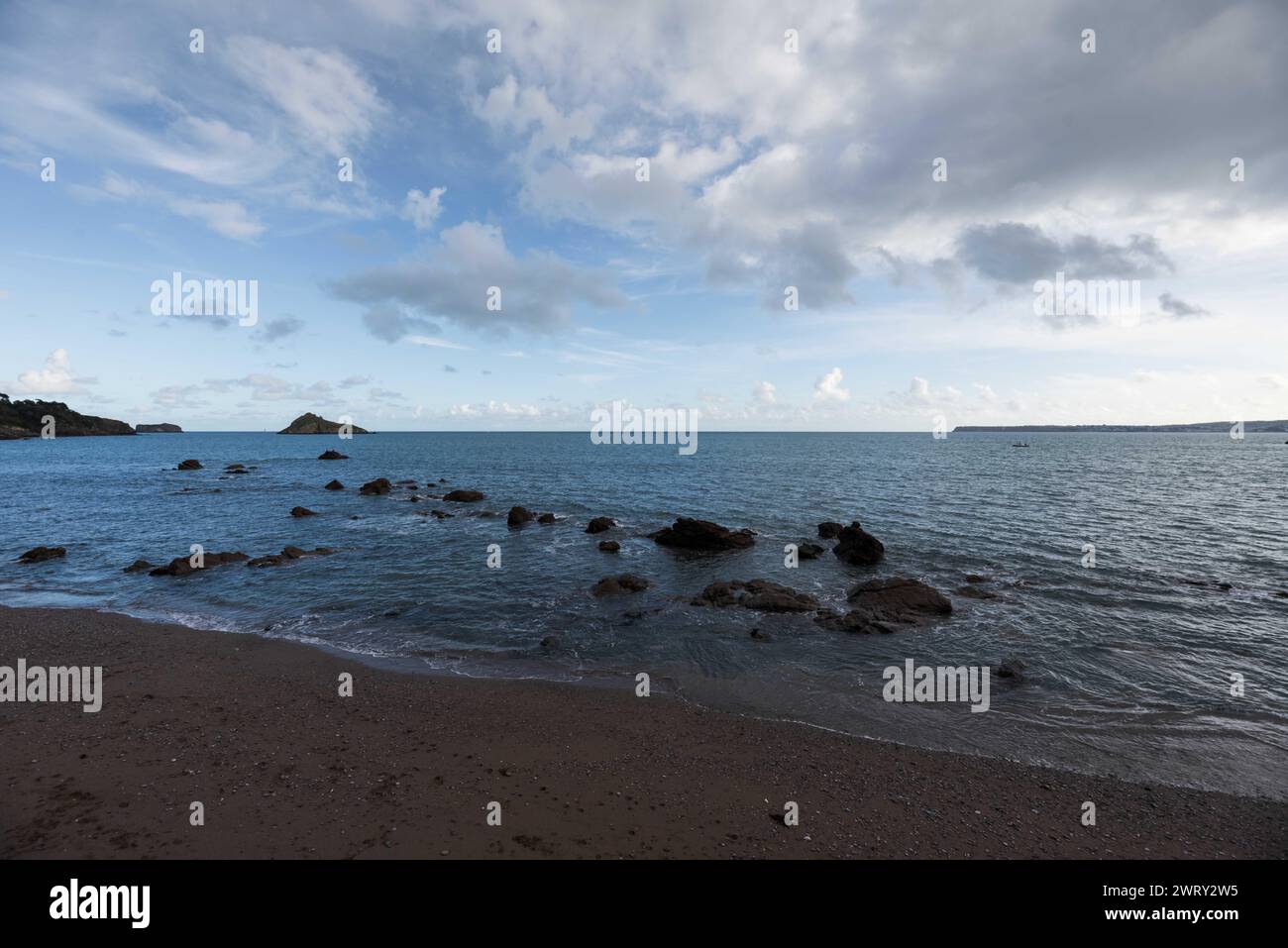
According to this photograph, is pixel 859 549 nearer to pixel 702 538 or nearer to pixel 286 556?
pixel 702 538

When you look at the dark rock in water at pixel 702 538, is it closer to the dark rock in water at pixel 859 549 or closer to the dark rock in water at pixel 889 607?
the dark rock in water at pixel 859 549

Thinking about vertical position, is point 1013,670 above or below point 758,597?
below

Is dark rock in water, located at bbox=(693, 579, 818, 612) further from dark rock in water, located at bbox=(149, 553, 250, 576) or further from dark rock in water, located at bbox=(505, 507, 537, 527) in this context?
dark rock in water, located at bbox=(149, 553, 250, 576)

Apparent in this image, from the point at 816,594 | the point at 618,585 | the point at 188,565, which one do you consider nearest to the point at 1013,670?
the point at 816,594

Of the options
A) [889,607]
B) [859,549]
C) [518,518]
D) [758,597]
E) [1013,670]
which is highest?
[518,518]

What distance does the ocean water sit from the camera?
50.4 feet

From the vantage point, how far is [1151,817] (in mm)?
10844

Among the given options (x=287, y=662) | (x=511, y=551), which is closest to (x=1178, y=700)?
(x=287, y=662)

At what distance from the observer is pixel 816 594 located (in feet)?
89.4

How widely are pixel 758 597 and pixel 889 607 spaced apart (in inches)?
227

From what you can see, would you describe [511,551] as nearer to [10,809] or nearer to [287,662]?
[287,662]

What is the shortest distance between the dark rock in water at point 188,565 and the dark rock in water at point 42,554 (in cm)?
893

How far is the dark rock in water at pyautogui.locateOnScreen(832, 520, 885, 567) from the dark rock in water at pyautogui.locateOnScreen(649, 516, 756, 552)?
271 inches
